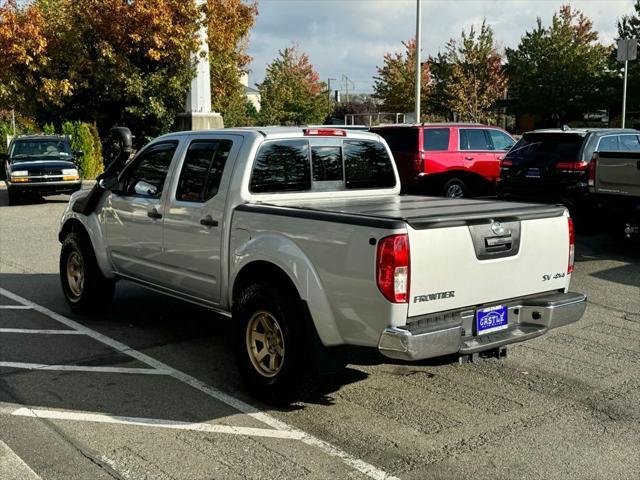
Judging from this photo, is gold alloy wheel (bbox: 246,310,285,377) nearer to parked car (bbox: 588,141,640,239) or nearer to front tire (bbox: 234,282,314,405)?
front tire (bbox: 234,282,314,405)

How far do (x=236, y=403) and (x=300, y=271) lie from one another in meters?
1.07

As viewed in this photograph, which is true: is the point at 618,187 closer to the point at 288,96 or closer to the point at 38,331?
the point at 38,331

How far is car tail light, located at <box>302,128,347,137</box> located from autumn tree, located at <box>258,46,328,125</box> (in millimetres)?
35694

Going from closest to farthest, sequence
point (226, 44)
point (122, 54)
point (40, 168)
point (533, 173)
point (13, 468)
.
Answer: point (13, 468), point (533, 173), point (40, 168), point (122, 54), point (226, 44)

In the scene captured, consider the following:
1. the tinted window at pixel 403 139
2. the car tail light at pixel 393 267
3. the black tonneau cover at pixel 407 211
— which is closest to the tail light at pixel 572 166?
the tinted window at pixel 403 139

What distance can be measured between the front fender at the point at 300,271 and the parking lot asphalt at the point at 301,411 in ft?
1.14

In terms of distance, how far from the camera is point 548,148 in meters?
12.4

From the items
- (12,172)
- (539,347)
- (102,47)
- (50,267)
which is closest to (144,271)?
(539,347)

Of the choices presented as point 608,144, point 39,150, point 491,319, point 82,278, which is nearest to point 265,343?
point 491,319

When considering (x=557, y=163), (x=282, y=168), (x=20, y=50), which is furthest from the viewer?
(x=20, y=50)

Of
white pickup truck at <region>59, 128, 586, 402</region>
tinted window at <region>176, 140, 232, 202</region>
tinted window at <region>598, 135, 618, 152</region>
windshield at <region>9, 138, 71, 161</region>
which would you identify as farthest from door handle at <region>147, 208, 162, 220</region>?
windshield at <region>9, 138, 71, 161</region>

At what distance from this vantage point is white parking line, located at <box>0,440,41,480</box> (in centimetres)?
381

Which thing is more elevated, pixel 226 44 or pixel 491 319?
pixel 226 44

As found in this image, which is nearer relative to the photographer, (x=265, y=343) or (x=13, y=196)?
(x=265, y=343)
